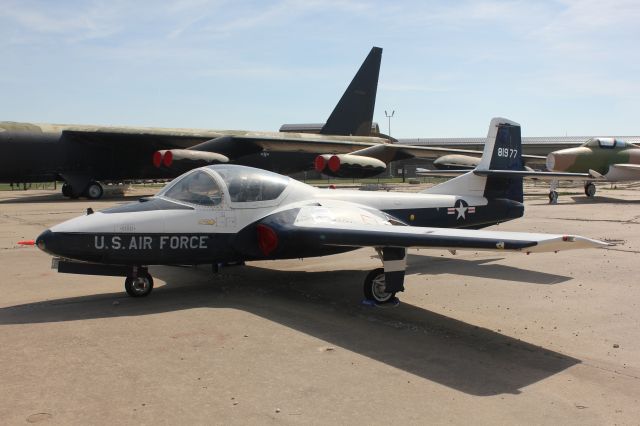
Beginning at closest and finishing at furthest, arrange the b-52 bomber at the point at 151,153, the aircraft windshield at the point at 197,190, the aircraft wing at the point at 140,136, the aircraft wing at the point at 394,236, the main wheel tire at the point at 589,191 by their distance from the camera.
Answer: the aircraft wing at the point at 394,236 → the aircraft windshield at the point at 197,190 → the b-52 bomber at the point at 151,153 → the aircraft wing at the point at 140,136 → the main wheel tire at the point at 589,191

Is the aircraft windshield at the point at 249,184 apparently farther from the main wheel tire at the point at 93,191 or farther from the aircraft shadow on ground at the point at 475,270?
the main wheel tire at the point at 93,191

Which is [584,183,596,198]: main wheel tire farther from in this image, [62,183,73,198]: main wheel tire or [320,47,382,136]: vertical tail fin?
[62,183,73,198]: main wheel tire

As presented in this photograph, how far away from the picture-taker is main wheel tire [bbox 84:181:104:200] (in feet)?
87.2

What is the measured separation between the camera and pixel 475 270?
393 inches

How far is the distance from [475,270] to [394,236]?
→ 3771 mm

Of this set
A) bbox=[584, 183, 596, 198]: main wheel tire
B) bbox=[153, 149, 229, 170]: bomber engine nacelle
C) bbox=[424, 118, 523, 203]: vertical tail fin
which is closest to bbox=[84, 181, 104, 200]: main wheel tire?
bbox=[153, 149, 229, 170]: bomber engine nacelle

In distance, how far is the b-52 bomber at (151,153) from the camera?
934 inches

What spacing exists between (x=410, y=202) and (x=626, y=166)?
22.1 meters

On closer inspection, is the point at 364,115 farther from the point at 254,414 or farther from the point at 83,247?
the point at 254,414

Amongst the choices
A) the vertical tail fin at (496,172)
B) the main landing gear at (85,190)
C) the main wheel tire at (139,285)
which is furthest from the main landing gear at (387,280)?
the main landing gear at (85,190)

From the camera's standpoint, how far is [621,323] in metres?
6.65

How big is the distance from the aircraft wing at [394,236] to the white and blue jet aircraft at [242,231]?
12 mm

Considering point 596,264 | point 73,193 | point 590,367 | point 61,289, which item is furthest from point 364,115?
point 590,367

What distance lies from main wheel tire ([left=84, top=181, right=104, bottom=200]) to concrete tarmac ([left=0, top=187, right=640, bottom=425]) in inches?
691
